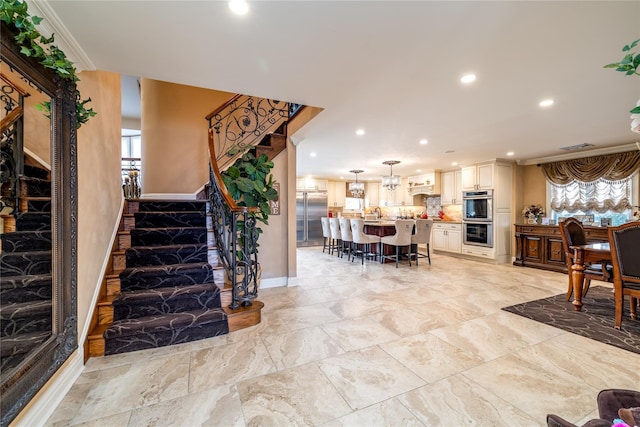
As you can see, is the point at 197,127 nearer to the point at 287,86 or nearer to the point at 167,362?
the point at 287,86

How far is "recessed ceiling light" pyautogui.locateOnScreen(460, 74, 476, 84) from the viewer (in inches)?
93.7

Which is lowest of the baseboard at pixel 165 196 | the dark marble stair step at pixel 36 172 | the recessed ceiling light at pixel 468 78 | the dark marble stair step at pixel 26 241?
the dark marble stair step at pixel 26 241

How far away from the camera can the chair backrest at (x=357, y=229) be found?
5752mm

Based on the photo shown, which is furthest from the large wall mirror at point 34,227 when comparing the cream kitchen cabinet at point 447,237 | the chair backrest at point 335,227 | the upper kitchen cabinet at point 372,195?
the upper kitchen cabinet at point 372,195

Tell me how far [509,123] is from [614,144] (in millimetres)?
2954

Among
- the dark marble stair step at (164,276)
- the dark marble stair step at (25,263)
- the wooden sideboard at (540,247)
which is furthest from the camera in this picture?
the wooden sideboard at (540,247)

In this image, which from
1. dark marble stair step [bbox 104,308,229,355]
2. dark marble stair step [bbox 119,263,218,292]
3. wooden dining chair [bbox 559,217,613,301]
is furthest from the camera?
wooden dining chair [bbox 559,217,613,301]

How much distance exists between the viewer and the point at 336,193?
9906mm

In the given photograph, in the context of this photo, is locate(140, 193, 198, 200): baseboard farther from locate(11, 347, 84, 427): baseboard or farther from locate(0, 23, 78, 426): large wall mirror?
locate(11, 347, 84, 427): baseboard

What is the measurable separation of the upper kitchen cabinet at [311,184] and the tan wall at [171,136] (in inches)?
174

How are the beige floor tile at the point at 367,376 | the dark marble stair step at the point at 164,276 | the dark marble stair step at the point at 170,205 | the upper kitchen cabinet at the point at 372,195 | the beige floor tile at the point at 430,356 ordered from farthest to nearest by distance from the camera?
the upper kitchen cabinet at the point at 372,195, the dark marble stair step at the point at 170,205, the dark marble stair step at the point at 164,276, the beige floor tile at the point at 430,356, the beige floor tile at the point at 367,376

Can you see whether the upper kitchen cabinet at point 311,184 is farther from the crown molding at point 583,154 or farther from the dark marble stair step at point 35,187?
the dark marble stair step at point 35,187

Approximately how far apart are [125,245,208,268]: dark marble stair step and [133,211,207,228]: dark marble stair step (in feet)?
1.56

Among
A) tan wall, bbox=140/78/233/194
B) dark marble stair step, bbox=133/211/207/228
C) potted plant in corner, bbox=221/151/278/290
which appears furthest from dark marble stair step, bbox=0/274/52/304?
tan wall, bbox=140/78/233/194
